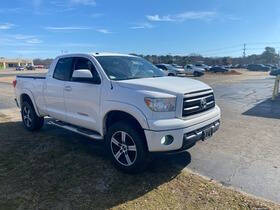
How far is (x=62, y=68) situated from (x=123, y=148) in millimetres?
2493

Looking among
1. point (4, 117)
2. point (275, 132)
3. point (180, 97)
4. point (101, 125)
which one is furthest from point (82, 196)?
point (4, 117)

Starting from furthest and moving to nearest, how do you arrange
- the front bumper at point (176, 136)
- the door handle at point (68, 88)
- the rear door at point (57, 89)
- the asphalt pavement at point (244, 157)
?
the rear door at point (57, 89) < the door handle at point (68, 88) < the asphalt pavement at point (244, 157) < the front bumper at point (176, 136)

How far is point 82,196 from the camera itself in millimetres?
3756

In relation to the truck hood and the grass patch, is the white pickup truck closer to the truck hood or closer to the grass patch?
the truck hood

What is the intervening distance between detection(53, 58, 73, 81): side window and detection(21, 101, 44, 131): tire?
1.51 meters

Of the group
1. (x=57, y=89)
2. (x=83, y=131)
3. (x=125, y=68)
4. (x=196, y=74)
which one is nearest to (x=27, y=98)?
(x=57, y=89)

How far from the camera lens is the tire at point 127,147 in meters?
4.08

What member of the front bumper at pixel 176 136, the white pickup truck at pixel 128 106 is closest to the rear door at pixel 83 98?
the white pickup truck at pixel 128 106

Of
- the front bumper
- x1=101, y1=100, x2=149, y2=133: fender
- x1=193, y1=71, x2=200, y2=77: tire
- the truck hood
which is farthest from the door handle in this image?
x1=193, y1=71, x2=200, y2=77: tire

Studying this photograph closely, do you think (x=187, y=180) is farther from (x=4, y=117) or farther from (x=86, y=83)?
(x=4, y=117)

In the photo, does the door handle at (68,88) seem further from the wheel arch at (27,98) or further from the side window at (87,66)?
the wheel arch at (27,98)

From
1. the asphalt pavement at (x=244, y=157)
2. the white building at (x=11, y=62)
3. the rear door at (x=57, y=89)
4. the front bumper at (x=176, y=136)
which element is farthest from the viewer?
the white building at (x=11, y=62)

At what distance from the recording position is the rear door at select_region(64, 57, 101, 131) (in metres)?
4.75

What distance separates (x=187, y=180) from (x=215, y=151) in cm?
156
